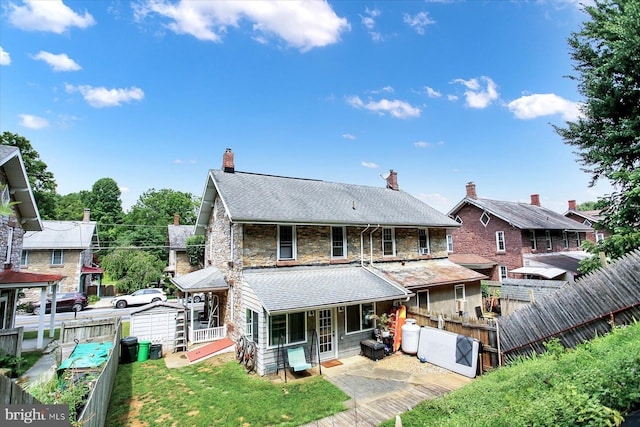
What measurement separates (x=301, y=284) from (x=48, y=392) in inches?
324

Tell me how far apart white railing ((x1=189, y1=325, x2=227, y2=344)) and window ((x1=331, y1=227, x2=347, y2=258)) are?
646 cm

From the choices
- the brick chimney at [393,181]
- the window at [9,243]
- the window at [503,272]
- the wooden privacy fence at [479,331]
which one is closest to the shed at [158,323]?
A: the window at [9,243]

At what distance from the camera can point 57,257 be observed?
28.9 meters

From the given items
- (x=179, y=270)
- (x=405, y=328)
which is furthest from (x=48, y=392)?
(x=179, y=270)

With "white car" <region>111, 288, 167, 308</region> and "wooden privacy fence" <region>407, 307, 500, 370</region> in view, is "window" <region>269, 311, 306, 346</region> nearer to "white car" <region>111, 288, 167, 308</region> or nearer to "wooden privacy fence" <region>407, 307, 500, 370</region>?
"wooden privacy fence" <region>407, 307, 500, 370</region>

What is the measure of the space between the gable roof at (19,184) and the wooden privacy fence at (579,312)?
61.5ft

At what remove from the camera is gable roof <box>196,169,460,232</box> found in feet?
45.5

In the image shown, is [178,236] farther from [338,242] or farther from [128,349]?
[338,242]

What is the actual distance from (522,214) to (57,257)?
43388 mm

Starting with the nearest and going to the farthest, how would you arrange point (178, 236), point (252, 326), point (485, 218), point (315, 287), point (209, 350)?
point (252, 326), point (315, 287), point (209, 350), point (485, 218), point (178, 236)

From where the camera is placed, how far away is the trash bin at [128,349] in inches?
491

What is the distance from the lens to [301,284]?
42.3 ft

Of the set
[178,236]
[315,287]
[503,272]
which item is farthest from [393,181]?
[178,236]

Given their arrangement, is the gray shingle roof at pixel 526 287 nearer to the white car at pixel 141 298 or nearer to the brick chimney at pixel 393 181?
the brick chimney at pixel 393 181
